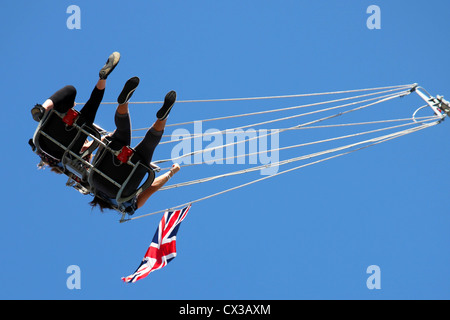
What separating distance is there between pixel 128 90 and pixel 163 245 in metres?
4.29

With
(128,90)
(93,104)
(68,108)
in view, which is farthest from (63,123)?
(128,90)

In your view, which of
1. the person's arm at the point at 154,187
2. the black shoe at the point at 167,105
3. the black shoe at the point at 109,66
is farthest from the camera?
the person's arm at the point at 154,187

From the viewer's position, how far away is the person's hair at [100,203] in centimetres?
1376

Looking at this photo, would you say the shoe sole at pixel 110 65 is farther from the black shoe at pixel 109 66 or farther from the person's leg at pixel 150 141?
the person's leg at pixel 150 141

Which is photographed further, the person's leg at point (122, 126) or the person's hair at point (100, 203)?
the person's hair at point (100, 203)

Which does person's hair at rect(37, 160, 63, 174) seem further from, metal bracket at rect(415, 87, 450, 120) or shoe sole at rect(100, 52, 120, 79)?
metal bracket at rect(415, 87, 450, 120)

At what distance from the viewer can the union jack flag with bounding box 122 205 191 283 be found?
15219mm

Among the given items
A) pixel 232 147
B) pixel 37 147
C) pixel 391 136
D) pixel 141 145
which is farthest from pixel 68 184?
pixel 391 136

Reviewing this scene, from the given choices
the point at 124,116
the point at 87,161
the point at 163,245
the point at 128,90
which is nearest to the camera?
the point at 128,90

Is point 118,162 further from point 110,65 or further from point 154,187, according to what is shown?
point 110,65

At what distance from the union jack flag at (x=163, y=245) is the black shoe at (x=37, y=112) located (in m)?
3.75

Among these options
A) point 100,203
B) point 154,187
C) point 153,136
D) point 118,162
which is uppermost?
point 153,136

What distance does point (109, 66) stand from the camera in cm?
1283

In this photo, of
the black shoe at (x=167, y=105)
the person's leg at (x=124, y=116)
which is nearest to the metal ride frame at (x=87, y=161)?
the person's leg at (x=124, y=116)
